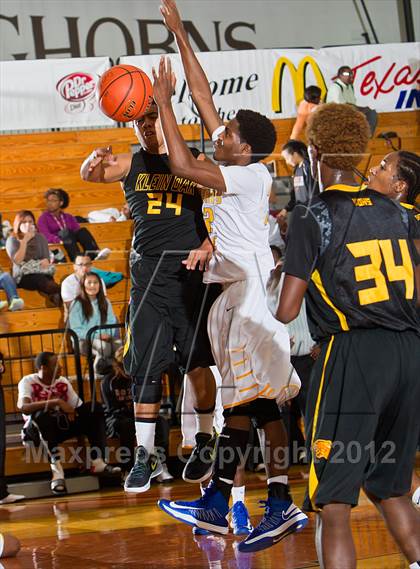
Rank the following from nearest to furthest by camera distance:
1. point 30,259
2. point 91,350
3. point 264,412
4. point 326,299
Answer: point 326,299 < point 264,412 < point 91,350 < point 30,259

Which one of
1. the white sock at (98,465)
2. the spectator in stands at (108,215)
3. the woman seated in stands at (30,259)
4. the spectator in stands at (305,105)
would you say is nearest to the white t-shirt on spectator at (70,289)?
the woman seated in stands at (30,259)

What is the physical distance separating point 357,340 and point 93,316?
6.24 m

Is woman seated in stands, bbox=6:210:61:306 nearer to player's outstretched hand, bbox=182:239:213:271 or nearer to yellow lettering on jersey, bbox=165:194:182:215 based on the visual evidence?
yellow lettering on jersey, bbox=165:194:182:215

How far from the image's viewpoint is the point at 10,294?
10.3 meters

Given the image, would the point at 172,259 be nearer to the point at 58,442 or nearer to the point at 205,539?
the point at 205,539

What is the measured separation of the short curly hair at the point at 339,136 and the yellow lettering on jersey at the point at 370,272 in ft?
1.13

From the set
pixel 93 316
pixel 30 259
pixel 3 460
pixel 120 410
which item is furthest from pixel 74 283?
pixel 3 460

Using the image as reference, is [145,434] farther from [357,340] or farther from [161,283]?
[357,340]

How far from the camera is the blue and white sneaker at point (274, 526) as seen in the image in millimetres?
4953

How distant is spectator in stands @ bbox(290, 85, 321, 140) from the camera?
Result: 12.4 meters

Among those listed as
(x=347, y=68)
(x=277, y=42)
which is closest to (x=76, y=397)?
(x=347, y=68)

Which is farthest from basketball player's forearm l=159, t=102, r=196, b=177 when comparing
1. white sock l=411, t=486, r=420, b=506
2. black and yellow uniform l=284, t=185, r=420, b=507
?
A: white sock l=411, t=486, r=420, b=506

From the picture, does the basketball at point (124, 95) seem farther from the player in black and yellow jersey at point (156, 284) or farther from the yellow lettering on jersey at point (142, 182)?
the yellow lettering on jersey at point (142, 182)

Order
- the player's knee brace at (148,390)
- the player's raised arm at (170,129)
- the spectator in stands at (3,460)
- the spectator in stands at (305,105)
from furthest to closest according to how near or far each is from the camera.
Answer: the spectator in stands at (305,105), the spectator in stands at (3,460), the player's knee brace at (148,390), the player's raised arm at (170,129)
